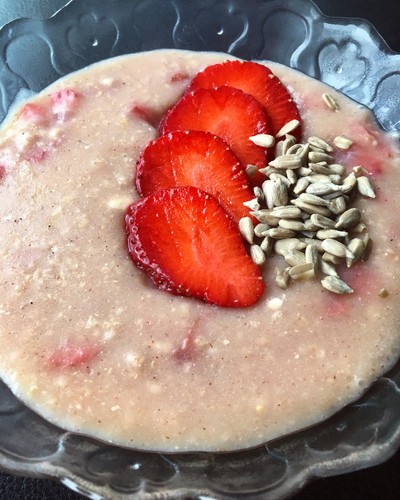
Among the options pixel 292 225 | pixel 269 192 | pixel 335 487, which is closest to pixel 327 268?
pixel 292 225

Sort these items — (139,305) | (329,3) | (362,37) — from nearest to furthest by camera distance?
(139,305) < (362,37) < (329,3)

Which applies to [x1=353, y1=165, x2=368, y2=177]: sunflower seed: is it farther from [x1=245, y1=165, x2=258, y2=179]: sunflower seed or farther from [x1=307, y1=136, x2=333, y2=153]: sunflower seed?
[x1=245, y1=165, x2=258, y2=179]: sunflower seed

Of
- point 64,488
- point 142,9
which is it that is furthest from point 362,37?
point 64,488

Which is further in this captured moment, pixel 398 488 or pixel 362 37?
pixel 362 37

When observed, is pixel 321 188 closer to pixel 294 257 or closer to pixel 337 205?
pixel 337 205

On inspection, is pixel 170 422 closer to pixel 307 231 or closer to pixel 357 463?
pixel 357 463

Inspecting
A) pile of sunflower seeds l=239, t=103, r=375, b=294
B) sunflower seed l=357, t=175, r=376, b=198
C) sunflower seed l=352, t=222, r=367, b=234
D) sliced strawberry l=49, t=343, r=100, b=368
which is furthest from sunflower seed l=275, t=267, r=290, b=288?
sliced strawberry l=49, t=343, r=100, b=368

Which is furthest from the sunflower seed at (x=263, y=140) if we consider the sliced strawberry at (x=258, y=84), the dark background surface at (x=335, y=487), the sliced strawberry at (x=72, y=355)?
the dark background surface at (x=335, y=487)

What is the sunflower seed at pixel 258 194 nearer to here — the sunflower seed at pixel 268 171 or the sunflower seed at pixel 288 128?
the sunflower seed at pixel 268 171
